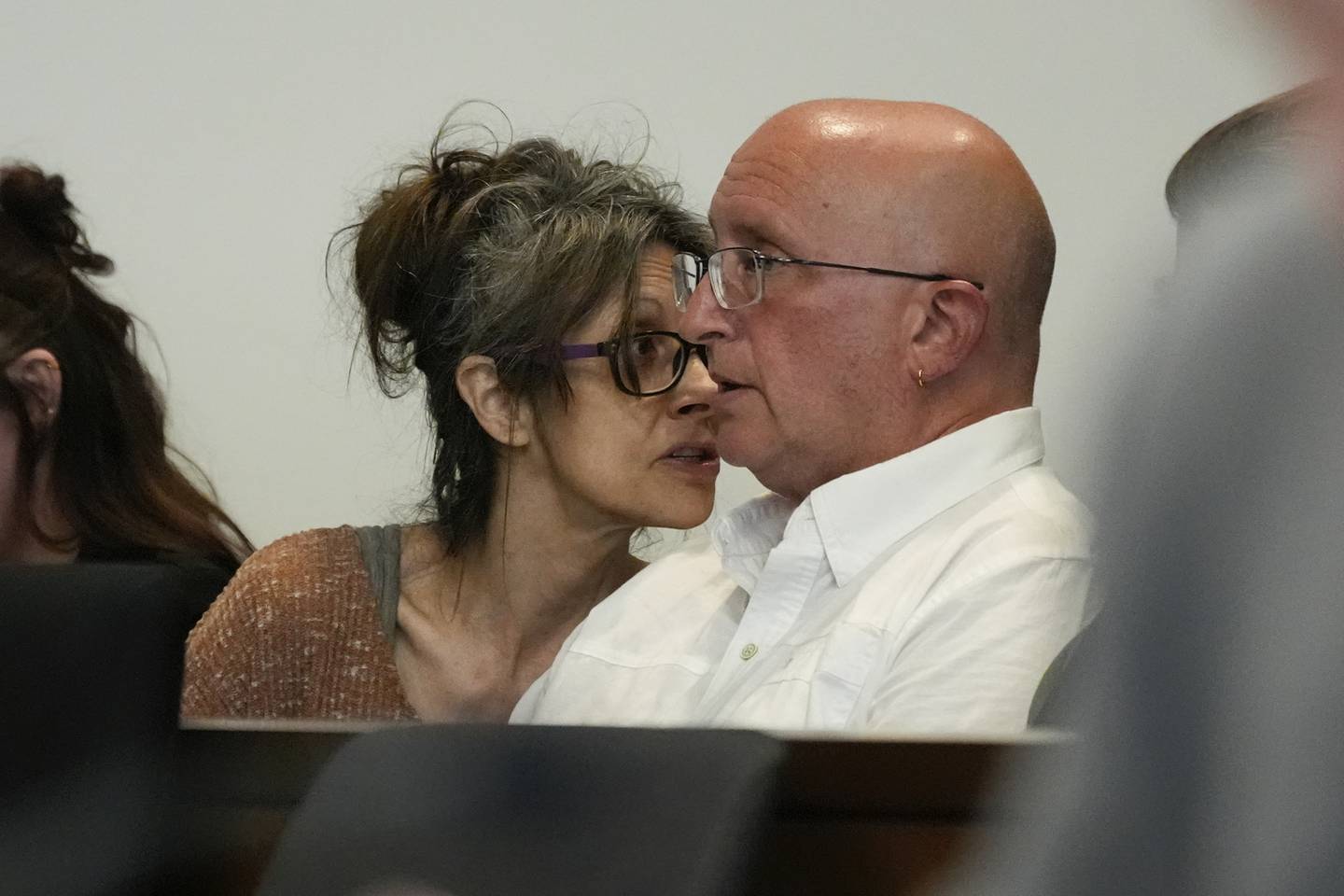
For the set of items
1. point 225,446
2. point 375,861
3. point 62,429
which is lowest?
point 225,446

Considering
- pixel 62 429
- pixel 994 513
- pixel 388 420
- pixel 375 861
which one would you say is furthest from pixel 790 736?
pixel 388 420

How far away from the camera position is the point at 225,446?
8.09ft

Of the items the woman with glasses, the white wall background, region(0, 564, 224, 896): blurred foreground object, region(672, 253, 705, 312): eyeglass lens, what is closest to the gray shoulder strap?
the woman with glasses

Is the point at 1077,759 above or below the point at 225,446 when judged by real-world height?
above

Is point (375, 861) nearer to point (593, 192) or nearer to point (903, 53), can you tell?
point (593, 192)

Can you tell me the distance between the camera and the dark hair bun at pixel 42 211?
1.97m

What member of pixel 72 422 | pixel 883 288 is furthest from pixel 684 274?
pixel 72 422

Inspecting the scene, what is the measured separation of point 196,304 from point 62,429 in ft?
1.91

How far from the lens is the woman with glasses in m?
1.82

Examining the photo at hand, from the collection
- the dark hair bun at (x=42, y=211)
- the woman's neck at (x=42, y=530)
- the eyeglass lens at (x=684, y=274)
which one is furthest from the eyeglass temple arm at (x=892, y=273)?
the dark hair bun at (x=42, y=211)

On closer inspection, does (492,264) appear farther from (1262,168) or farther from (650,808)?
(1262,168)

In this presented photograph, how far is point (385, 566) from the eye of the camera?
1906 mm

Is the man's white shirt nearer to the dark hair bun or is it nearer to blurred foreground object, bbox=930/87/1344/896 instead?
blurred foreground object, bbox=930/87/1344/896

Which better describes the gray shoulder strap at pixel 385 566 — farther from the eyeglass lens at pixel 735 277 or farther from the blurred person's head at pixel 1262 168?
the blurred person's head at pixel 1262 168
